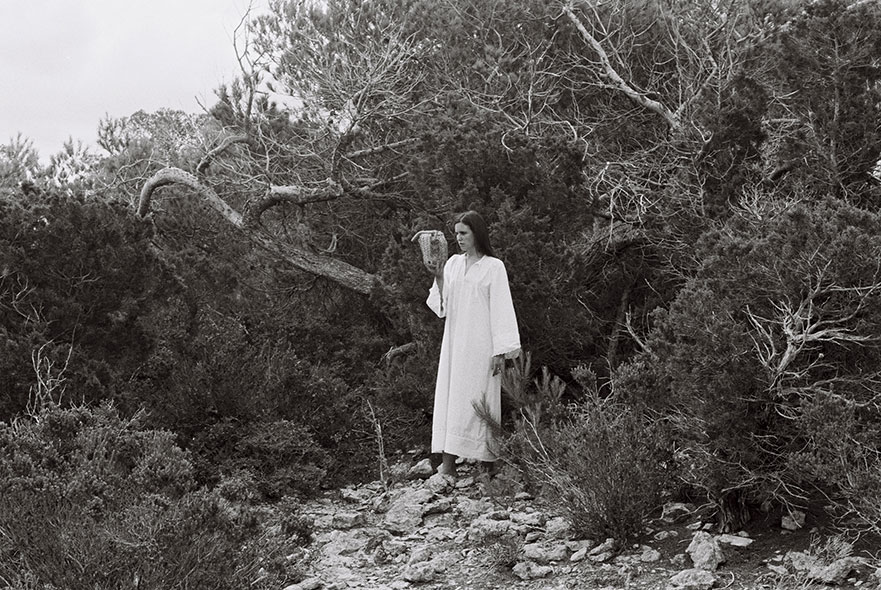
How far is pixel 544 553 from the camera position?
497 centimetres

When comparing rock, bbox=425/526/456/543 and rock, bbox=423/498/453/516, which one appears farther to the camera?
rock, bbox=423/498/453/516

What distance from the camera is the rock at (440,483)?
21.9ft

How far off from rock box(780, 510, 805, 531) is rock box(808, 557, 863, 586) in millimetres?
557

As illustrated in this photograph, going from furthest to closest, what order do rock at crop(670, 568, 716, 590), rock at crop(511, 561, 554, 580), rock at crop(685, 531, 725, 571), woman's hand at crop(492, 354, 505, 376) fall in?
woman's hand at crop(492, 354, 505, 376) → rock at crop(511, 561, 554, 580) → rock at crop(685, 531, 725, 571) → rock at crop(670, 568, 716, 590)

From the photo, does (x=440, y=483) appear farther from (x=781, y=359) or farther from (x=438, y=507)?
(x=781, y=359)

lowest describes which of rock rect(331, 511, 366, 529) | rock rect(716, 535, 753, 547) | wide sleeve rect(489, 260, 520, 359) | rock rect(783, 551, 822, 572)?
rock rect(783, 551, 822, 572)

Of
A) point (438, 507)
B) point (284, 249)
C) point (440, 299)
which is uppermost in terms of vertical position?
point (284, 249)

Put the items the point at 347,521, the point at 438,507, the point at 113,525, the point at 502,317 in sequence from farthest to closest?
1. the point at 502,317
2. the point at 438,507
3. the point at 347,521
4. the point at 113,525

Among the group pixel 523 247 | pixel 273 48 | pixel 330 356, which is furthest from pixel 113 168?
pixel 523 247

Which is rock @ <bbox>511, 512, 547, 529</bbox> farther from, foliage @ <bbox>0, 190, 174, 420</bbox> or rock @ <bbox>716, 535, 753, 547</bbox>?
foliage @ <bbox>0, 190, 174, 420</bbox>

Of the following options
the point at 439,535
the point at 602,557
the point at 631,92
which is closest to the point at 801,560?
the point at 602,557

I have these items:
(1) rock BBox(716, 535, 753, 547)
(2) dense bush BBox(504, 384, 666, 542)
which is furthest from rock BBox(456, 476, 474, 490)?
(1) rock BBox(716, 535, 753, 547)

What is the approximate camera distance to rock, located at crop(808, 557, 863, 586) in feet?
13.7

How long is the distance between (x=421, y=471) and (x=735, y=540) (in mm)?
2999
